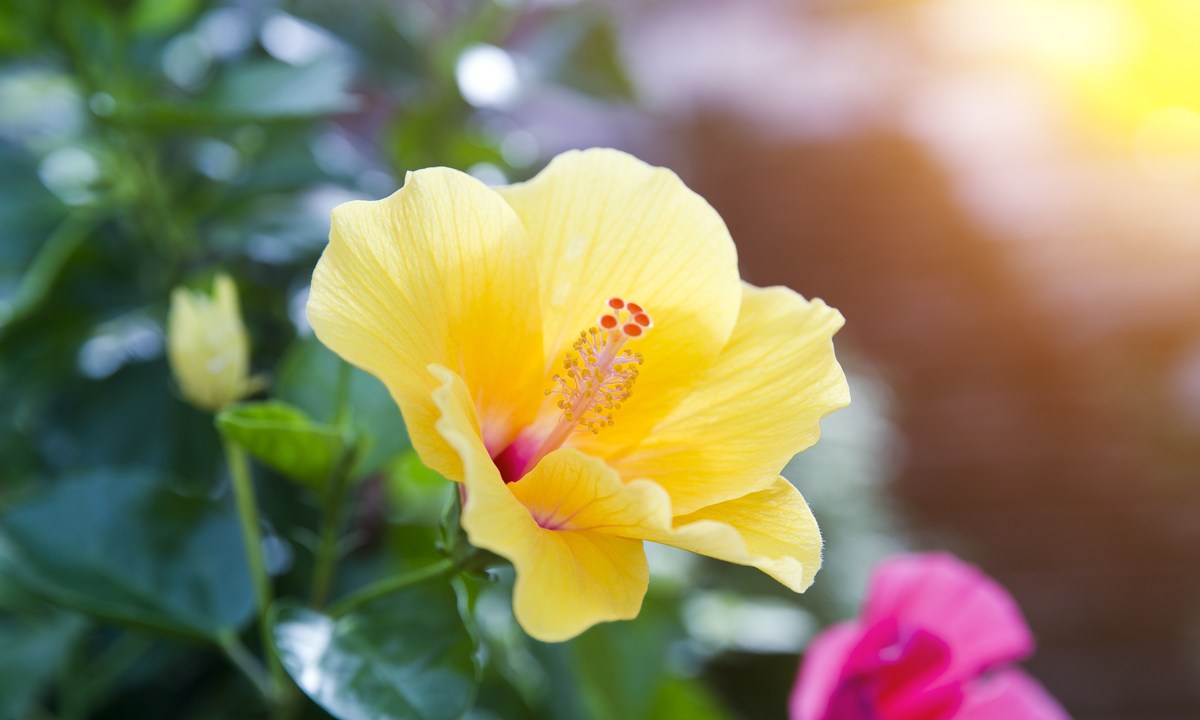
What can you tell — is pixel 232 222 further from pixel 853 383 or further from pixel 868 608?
pixel 853 383

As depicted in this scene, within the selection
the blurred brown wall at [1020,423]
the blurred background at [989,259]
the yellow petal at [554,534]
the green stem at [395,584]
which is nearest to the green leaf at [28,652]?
the green stem at [395,584]

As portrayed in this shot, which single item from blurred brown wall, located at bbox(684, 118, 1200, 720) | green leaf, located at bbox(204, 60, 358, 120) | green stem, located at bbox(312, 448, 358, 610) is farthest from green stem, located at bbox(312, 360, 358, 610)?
blurred brown wall, located at bbox(684, 118, 1200, 720)

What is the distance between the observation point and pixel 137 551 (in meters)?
→ 0.46

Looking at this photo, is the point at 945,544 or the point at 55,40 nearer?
the point at 55,40

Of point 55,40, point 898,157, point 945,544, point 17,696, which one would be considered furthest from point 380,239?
point 898,157

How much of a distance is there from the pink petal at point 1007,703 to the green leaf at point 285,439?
11.6 inches

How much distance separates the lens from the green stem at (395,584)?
366mm

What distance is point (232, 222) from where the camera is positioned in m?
0.66

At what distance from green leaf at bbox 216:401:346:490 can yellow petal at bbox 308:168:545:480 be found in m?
0.07

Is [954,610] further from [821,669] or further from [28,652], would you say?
[28,652]

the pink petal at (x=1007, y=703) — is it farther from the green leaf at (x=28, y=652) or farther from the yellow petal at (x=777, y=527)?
the green leaf at (x=28, y=652)

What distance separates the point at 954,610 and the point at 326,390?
313 mm

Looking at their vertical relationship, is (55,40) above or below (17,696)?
above

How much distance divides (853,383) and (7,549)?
5.69ft
